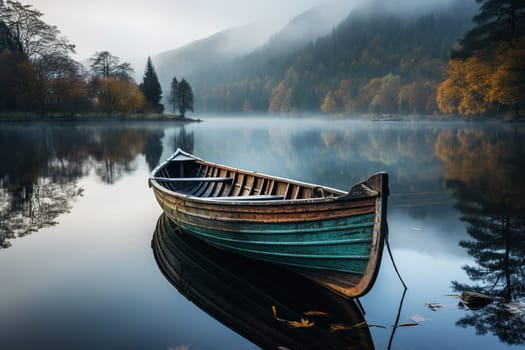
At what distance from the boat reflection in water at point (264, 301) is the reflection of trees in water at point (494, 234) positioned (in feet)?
5.89

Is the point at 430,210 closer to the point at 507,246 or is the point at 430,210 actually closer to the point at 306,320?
the point at 507,246

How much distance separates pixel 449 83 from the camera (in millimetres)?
68375

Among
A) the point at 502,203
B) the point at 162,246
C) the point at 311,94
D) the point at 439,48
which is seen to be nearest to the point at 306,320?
the point at 162,246

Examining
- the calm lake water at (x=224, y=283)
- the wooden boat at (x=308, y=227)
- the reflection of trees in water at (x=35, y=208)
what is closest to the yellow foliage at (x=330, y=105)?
the calm lake water at (x=224, y=283)

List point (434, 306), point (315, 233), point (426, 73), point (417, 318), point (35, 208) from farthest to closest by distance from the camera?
point (426, 73), point (35, 208), point (315, 233), point (434, 306), point (417, 318)

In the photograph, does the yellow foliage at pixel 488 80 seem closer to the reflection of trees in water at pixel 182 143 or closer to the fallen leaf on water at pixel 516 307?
the reflection of trees in water at pixel 182 143

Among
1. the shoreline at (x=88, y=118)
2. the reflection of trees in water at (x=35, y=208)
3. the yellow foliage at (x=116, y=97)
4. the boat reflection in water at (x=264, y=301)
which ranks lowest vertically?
the boat reflection in water at (x=264, y=301)

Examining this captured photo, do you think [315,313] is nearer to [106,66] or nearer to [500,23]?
[500,23]

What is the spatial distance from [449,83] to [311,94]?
10251cm

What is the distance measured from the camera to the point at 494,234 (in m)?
9.77

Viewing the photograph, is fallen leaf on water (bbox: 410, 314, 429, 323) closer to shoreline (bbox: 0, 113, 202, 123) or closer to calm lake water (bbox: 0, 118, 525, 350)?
calm lake water (bbox: 0, 118, 525, 350)

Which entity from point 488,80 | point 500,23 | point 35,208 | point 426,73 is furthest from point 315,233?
point 426,73

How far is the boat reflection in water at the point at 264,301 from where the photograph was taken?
5418 millimetres

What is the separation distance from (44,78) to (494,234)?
7119 centimetres
